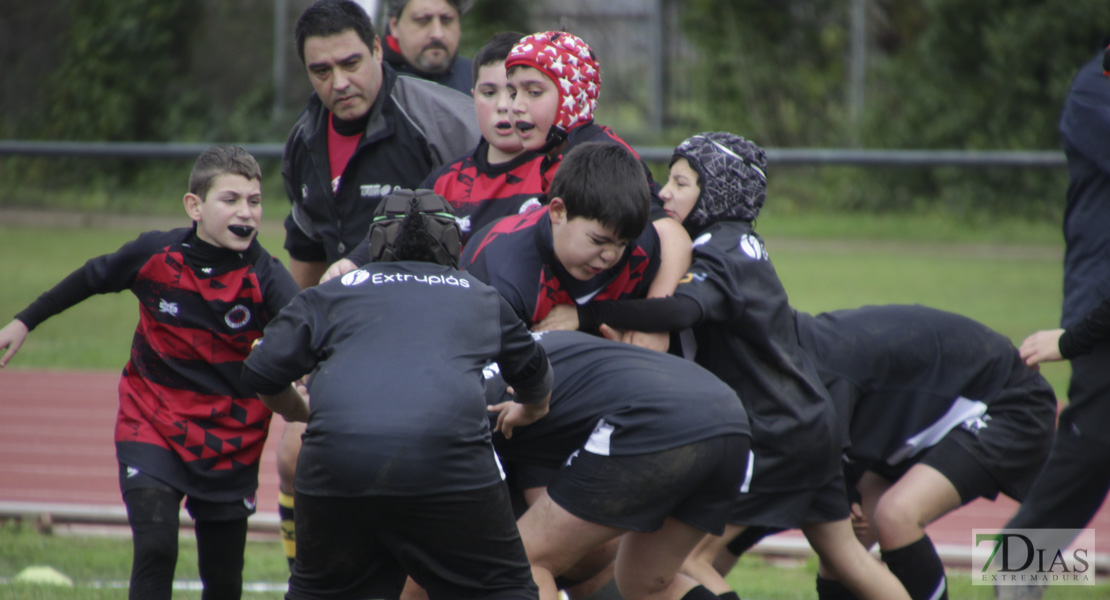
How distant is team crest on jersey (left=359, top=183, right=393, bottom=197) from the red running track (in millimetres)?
1946

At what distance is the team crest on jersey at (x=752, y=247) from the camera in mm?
3337

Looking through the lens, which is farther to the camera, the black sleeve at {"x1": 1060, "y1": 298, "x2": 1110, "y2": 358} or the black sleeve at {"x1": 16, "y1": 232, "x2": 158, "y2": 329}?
the black sleeve at {"x1": 1060, "y1": 298, "x2": 1110, "y2": 358}

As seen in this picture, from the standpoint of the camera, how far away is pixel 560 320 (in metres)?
3.12

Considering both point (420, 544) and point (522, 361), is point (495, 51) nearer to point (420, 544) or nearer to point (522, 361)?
point (522, 361)

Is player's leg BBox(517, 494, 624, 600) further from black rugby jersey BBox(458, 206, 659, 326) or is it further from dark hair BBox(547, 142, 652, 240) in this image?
dark hair BBox(547, 142, 652, 240)

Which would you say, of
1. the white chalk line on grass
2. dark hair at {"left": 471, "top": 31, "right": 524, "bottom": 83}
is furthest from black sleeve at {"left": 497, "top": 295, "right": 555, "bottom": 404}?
the white chalk line on grass

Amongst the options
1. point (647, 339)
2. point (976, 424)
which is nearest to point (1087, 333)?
point (976, 424)

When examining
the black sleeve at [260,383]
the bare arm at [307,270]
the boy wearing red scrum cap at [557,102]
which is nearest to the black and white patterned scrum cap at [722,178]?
the boy wearing red scrum cap at [557,102]

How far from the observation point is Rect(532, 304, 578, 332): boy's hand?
10.2 feet

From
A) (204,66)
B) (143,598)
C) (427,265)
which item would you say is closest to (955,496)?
(427,265)

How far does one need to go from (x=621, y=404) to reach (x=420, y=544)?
22.6 inches

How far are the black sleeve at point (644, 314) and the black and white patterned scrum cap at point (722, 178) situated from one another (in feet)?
1.29

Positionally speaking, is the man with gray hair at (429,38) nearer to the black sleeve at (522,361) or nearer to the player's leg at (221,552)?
the player's leg at (221,552)

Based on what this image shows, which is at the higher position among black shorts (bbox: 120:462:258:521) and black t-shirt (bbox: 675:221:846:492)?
black t-shirt (bbox: 675:221:846:492)
